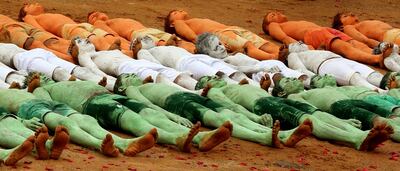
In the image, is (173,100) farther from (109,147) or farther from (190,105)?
(109,147)

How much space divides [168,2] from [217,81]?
759 centimetres

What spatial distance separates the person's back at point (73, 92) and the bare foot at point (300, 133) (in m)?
1.77

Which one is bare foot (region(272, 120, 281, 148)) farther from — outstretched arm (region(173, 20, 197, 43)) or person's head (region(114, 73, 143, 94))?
outstretched arm (region(173, 20, 197, 43))

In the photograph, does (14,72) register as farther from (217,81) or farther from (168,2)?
(168,2)

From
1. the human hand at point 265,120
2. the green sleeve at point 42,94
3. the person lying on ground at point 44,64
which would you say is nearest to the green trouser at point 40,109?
the green sleeve at point 42,94

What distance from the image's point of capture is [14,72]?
10.8 m

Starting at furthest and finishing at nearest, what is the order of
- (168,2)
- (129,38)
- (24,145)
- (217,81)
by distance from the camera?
Answer: (168,2) → (129,38) → (217,81) → (24,145)

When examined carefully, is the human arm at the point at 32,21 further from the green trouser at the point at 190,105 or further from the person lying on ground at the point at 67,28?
the green trouser at the point at 190,105

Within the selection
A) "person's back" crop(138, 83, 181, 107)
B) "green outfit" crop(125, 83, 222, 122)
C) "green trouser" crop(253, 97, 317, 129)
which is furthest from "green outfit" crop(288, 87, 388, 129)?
"person's back" crop(138, 83, 181, 107)

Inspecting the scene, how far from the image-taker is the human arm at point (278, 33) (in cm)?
1441

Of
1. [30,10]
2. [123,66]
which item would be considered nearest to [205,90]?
[123,66]

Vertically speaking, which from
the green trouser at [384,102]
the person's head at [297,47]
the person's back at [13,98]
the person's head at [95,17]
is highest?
the person's back at [13,98]

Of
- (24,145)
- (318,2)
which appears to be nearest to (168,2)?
(318,2)

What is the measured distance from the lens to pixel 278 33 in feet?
48.1
